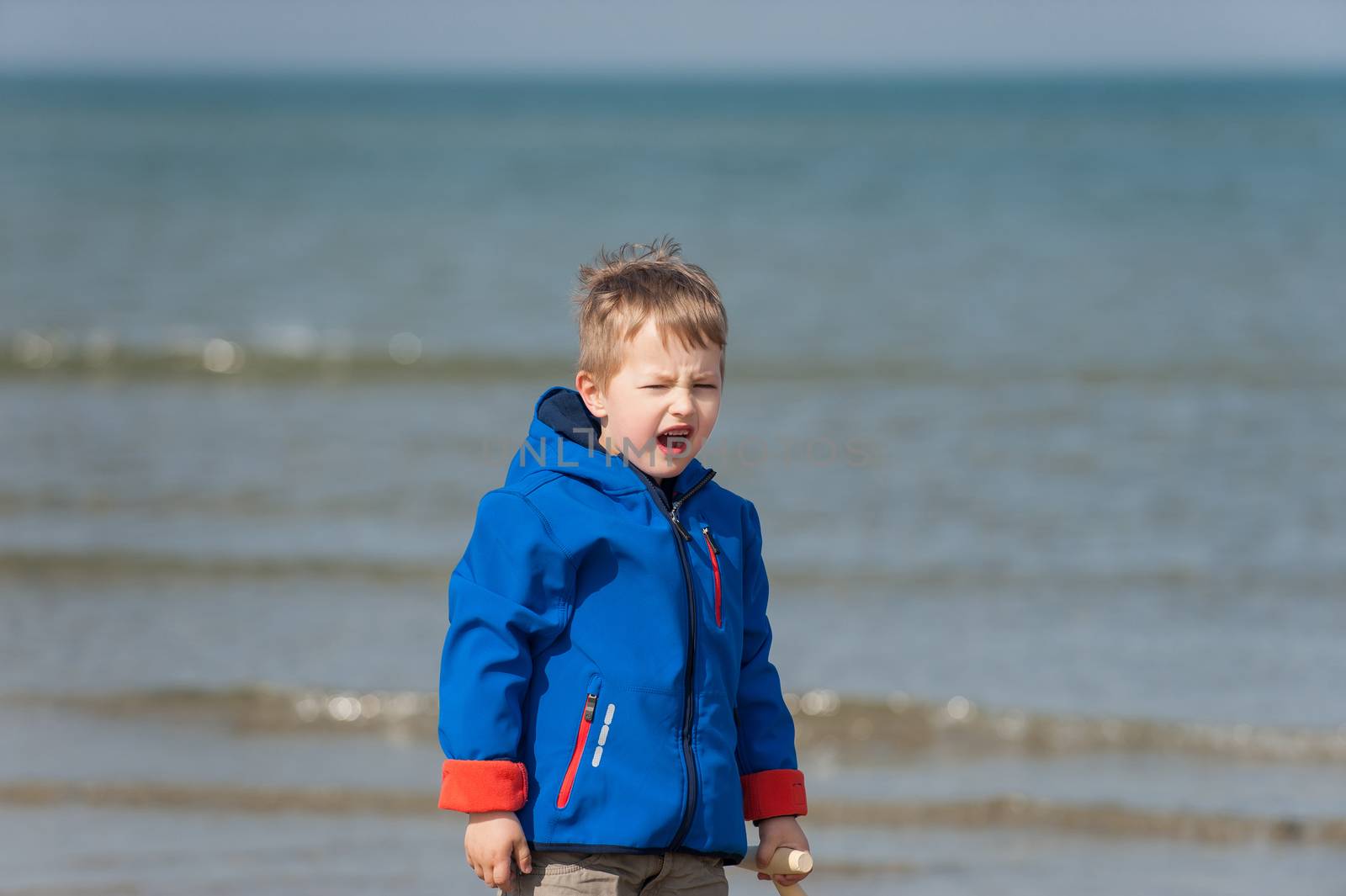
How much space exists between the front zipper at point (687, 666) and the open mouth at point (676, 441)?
0.18 feet

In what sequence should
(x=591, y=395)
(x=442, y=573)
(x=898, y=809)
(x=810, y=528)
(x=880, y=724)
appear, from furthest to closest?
(x=810, y=528) → (x=442, y=573) → (x=880, y=724) → (x=898, y=809) → (x=591, y=395)

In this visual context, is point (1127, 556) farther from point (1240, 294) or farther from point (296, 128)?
point (296, 128)

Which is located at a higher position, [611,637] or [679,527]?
[679,527]

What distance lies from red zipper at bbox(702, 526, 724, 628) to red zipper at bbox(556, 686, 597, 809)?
24 cm

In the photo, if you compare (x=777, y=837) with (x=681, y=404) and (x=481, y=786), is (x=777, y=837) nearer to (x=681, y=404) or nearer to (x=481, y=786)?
(x=481, y=786)

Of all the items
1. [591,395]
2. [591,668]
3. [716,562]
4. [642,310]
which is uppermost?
[642,310]

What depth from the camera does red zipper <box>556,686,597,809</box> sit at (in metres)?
2.18

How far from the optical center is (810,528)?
738 centimetres

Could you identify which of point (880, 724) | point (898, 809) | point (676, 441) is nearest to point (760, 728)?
point (676, 441)

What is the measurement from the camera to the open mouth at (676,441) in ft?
7.52

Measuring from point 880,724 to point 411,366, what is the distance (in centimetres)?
773

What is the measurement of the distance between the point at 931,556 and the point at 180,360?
754 cm

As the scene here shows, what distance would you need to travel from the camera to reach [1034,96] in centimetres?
7606

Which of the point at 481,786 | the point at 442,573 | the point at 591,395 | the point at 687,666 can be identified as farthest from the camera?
the point at 442,573
